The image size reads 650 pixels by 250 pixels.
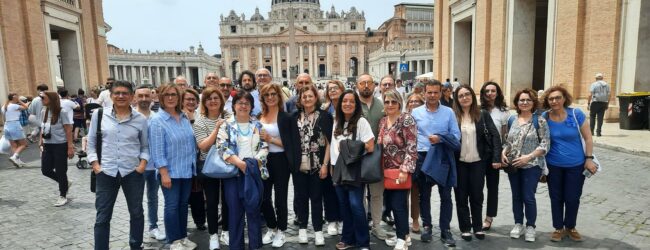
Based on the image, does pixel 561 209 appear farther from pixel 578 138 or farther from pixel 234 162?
pixel 234 162

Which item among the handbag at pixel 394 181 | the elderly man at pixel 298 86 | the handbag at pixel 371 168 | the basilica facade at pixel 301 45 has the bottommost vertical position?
the handbag at pixel 394 181

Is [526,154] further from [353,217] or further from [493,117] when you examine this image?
[353,217]

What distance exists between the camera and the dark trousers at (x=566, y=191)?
14.8ft

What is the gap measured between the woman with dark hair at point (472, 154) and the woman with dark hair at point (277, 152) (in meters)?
2.02

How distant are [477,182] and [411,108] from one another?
4.05 feet

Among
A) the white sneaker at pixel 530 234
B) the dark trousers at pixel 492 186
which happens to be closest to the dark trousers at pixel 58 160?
the dark trousers at pixel 492 186

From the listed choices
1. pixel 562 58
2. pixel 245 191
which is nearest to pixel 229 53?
pixel 562 58

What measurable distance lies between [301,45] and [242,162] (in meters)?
108

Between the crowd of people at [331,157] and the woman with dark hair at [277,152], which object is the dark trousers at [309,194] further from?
the woman with dark hair at [277,152]

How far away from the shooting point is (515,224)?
488cm

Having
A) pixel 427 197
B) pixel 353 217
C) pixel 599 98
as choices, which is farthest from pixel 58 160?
pixel 599 98

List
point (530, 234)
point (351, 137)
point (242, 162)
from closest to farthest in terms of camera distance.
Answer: point (242, 162) < point (351, 137) < point (530, 234)

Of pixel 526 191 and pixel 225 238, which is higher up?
pixel 526 191

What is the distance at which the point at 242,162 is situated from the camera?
4.21 m
